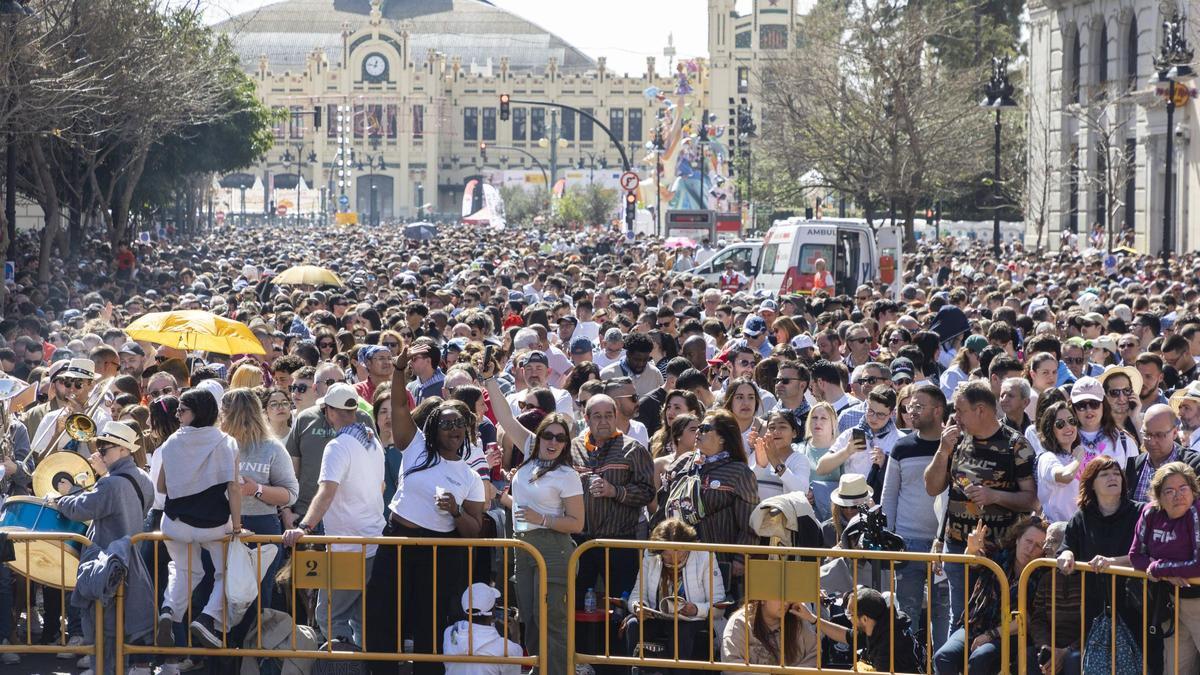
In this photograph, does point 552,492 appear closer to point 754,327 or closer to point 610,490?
point 610,490

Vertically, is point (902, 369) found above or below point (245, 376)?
below

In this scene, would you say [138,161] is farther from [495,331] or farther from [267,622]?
[267,622]

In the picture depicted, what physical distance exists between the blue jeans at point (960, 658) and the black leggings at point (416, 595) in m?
2.37

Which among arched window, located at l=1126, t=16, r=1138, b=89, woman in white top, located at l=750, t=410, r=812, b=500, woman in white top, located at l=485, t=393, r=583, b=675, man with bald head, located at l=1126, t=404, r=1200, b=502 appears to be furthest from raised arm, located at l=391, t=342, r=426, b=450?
arched window, located at l=1126, t=16, r=1138, b=89

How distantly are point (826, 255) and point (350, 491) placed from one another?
20.7 metres

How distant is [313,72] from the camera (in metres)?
145

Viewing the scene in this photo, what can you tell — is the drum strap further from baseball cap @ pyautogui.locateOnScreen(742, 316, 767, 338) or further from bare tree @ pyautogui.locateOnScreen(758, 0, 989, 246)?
bare tree @ pyautogui.locateOnScreen(758, 0, 989, 246)

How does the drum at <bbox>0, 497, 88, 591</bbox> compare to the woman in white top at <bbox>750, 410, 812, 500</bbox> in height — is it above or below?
below

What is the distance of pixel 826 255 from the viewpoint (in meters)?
29.1

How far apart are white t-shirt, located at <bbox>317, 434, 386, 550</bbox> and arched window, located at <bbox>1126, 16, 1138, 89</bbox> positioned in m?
41.0

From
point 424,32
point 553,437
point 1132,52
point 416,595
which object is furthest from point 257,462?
point 424,32

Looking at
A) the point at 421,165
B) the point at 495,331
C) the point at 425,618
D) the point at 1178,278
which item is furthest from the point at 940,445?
the point at 421,165

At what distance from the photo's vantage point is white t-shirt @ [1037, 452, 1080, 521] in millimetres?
8805

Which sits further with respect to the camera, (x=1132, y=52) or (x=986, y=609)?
(x=1132, y=52)
